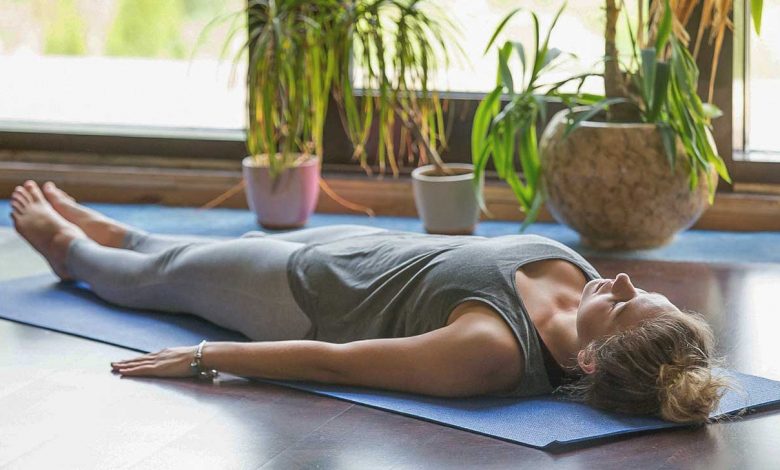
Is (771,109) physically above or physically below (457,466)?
above

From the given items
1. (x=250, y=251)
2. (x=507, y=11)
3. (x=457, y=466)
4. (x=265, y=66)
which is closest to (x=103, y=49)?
(x=265, y=66)

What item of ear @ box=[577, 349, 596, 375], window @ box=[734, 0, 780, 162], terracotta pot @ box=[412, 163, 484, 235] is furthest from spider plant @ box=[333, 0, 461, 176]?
ear @ box=[577, 349, 596, 375]

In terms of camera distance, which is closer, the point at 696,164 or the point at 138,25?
the point at 696,164

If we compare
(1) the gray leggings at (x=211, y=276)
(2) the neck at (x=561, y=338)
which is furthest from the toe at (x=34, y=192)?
(2) the neck at (x=561, y=338)

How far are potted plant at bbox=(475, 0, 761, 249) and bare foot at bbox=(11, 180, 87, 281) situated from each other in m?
1.38

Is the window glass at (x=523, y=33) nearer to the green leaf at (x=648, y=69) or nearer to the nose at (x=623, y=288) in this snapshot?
the green leaf at (x=648, y=69)

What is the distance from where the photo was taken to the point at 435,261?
2621 mm

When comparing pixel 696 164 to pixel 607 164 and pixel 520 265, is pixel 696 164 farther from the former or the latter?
pixel 520 265

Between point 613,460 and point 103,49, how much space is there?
3082 mm

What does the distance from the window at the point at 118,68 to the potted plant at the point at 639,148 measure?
146 centimetres

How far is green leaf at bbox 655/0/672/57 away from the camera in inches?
134

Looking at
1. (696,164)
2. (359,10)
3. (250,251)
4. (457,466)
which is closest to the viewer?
(457,466)

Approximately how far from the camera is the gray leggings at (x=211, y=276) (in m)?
2.79

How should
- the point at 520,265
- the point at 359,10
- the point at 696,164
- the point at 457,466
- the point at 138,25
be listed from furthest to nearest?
the point at 138,25 → the point at 359,10 → the point at 696,164 → the point at 520,265 → the point at 457,466
